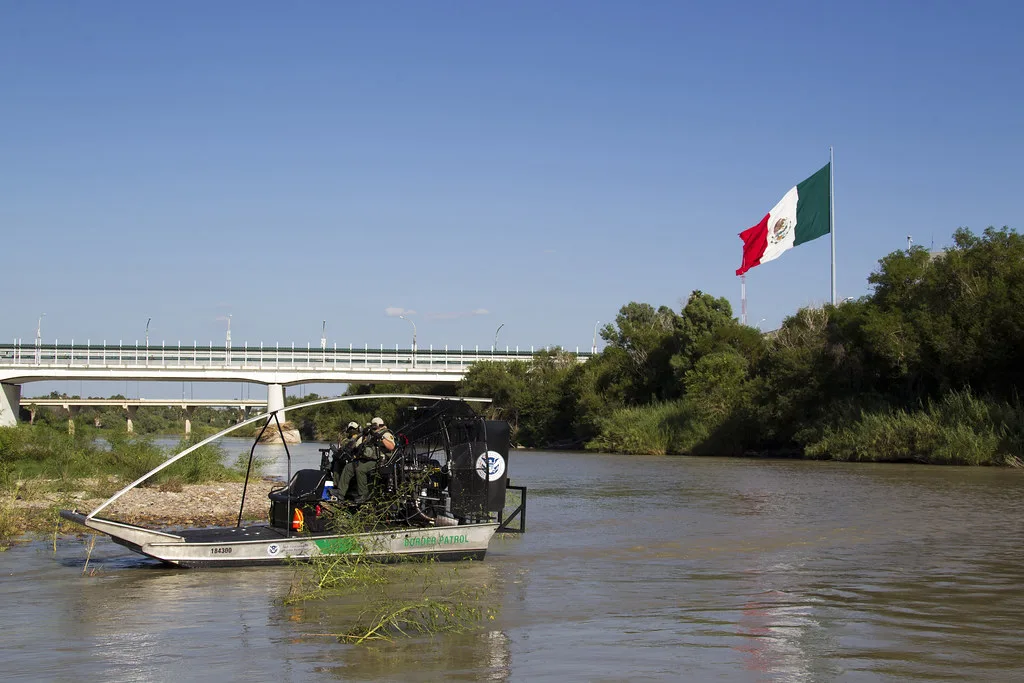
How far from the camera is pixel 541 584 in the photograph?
15.2 meters

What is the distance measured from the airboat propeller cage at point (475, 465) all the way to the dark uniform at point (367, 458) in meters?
1.25

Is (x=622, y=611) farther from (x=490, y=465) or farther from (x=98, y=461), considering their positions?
(x=98, y=461)

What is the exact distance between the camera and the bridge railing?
8700cm

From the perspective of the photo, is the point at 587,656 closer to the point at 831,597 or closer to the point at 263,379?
the point at 831,597

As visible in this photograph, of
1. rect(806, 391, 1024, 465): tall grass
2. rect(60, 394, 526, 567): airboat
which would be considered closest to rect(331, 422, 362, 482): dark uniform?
rect(60, 394, 526, 567): airboat

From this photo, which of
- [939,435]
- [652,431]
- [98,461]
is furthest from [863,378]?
[98,461]

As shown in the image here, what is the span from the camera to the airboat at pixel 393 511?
15180 millimetres

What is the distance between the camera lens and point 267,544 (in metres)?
15.4

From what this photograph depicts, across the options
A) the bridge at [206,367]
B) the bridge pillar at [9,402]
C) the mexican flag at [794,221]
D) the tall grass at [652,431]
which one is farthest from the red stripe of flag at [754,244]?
the bridge pillar at [9,402]

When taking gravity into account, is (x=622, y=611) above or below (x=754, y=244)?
below

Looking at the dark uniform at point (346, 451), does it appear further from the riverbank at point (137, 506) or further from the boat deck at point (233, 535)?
the riverbank at point (137, 506)

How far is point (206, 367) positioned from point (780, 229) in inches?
1948

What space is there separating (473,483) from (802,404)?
131 ft

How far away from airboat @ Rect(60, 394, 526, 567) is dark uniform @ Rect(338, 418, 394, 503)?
0.13 m
